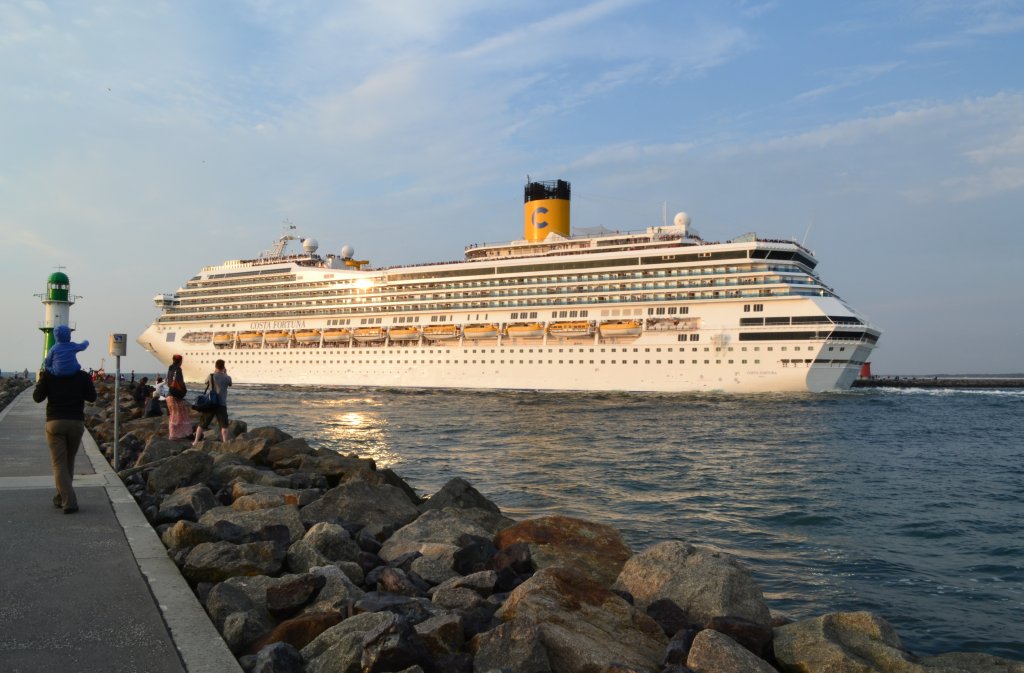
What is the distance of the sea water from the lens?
7.70 metres

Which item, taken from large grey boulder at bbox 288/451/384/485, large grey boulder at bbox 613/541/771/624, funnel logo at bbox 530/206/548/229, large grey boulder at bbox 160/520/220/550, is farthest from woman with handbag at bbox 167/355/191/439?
funnel logo at bbox 530/206/548/229

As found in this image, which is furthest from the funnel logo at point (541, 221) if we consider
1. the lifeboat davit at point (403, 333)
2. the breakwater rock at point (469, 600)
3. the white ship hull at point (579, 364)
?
the breakwater rock at point (469, 600)

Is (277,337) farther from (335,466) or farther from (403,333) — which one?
(335,466)

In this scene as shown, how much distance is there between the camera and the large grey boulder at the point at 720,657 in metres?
4.13

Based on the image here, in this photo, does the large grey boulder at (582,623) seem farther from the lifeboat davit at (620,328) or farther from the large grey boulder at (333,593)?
the lifeboat davit at (620,328)

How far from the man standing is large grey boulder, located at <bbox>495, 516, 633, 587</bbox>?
4230 millimetres

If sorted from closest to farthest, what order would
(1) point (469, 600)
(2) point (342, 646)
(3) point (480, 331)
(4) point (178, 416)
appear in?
1. (2) point (342, 646)
2. (1) point (469, 600)
3. (4) point (178, 416)
4. (3) point (480, 331)

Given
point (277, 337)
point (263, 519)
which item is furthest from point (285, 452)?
point (277, 337)

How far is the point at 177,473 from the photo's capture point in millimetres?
8734

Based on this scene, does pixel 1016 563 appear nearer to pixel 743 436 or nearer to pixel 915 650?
pixel 915 650

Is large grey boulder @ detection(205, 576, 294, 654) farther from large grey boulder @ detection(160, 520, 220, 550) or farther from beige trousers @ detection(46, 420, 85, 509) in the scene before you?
beige trousers @ detection(46, 420, 85, 509)

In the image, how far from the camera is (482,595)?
5.42 m

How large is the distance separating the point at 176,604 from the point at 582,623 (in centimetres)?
255

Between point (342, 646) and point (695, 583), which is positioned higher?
point (342, 646)
